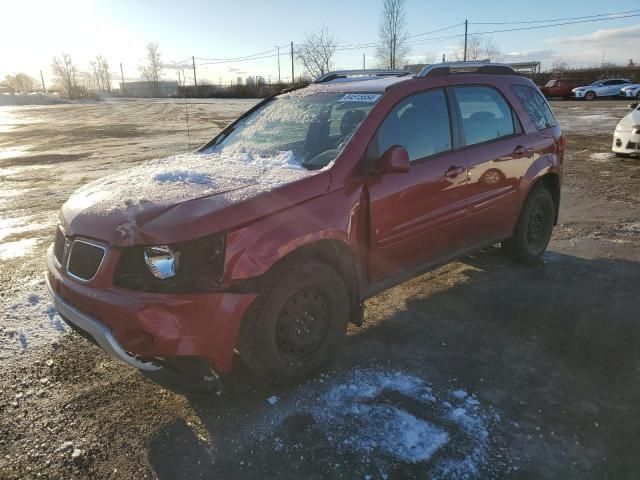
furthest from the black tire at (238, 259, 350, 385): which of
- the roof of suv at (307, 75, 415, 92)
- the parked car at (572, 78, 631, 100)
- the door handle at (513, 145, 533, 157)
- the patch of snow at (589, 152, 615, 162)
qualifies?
the parked car at (572, 78, 631, 100)

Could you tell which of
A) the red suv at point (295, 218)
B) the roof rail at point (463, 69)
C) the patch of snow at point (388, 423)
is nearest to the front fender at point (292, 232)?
the red suv at point (295, 218)

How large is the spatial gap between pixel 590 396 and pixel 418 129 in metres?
2.13

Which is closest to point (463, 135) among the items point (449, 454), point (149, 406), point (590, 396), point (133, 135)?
point (590, 396)

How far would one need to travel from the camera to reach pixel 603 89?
109 ft

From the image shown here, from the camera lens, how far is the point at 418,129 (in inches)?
147

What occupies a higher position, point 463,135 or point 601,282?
point 463,135

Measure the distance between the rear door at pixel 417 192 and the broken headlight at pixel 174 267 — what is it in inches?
45.8

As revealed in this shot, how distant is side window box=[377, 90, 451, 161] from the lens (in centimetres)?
351

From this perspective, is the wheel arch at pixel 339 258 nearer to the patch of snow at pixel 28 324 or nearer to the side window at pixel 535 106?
the patch of snow at pixel 28 324

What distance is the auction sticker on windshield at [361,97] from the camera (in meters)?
3.57

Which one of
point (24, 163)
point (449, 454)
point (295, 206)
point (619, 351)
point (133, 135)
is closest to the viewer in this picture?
point (449, 454)

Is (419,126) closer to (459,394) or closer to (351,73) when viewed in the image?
(351,73)

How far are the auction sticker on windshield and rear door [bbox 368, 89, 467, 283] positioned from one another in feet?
0.56

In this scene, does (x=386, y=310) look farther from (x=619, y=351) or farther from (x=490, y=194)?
(x=619, y=351)
